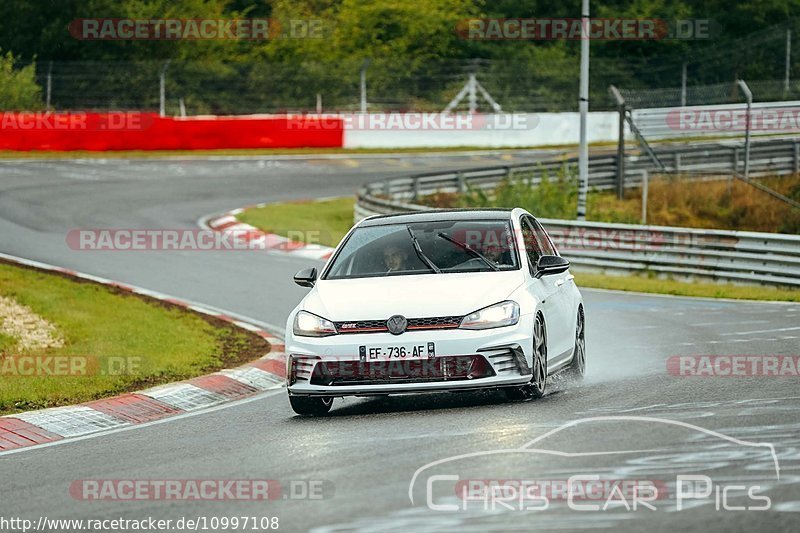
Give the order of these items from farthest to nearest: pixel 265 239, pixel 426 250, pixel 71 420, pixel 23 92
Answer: pixel 23 92 < pixel 265 239 < pixel 426 250 < pixel 71 420

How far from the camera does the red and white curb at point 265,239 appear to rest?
26.2 m

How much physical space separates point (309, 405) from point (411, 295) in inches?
45.6

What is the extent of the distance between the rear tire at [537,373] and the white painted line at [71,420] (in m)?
3.01

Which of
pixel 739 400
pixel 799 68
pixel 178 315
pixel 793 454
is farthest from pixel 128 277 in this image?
pixel 799 68

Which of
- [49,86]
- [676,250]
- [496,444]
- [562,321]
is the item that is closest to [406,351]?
[496,444]

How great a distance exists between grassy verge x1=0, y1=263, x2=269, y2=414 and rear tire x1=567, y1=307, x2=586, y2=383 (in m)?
3.63

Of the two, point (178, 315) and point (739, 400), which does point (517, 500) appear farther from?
point (178, 315)

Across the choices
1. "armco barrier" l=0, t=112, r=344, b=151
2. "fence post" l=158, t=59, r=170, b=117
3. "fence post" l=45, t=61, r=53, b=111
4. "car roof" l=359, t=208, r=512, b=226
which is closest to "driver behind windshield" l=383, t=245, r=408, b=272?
"car roof" l=359, t=208, r=512, b=226

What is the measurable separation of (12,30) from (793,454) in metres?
57.5

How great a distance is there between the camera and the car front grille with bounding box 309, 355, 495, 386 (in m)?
10.3

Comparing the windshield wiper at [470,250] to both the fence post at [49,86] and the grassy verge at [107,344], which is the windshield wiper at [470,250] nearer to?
the grassy verge at [107,344]

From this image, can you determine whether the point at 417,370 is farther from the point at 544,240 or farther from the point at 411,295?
the point at 544,240

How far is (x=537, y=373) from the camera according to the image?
10641mm

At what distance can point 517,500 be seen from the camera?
713cm
